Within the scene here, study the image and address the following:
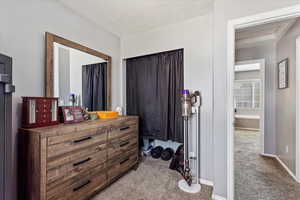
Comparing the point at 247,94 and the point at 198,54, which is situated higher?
the point at 198,54

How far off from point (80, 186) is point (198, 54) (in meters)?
2.36

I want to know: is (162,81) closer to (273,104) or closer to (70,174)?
(70,174)

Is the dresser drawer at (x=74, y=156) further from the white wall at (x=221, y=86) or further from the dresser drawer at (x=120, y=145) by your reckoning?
the white wall at (x=221, y=86)

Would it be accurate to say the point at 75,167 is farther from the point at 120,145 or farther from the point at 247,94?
the point at 247,94

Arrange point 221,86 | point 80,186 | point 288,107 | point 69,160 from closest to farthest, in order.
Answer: point 69,160
point 80,186
point 221,86
point 288,107

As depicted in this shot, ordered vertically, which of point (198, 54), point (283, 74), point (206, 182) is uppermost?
point (198, 54)

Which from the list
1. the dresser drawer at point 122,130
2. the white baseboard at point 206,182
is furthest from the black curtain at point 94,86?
the white baseboard at point 206,182

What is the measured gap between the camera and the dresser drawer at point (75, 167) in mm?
1336

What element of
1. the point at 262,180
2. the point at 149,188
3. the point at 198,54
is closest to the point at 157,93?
the point at 198,54

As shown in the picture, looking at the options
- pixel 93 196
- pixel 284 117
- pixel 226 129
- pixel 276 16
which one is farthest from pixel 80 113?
pixel 284 117

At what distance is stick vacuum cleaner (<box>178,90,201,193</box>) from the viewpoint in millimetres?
1975

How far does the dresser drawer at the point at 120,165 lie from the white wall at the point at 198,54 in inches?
43.5

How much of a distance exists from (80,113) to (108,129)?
1.37 feet

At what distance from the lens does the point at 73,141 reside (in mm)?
1483
